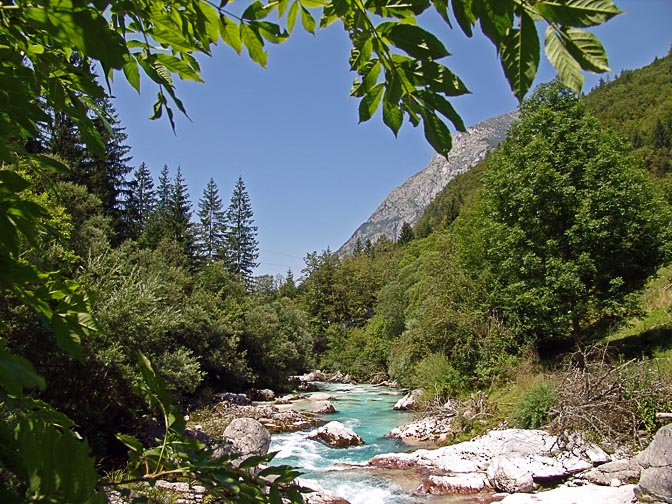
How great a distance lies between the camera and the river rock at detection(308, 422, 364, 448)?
41.9 feet

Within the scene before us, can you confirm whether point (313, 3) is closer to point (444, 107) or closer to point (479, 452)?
point (444, 107)

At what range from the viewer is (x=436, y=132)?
0.88m

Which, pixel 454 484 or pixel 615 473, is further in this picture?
pixel 454 484

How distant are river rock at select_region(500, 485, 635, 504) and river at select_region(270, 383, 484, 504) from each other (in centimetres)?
127

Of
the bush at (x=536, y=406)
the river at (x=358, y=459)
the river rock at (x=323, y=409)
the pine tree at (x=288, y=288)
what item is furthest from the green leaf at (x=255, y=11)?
the pine tree at (x=288, y=288)

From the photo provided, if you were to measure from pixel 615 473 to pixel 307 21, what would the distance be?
8883 millimetres

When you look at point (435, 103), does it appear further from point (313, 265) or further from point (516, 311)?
point (313, 265)

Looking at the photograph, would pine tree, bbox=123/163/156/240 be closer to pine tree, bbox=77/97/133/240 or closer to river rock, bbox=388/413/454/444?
pine tree, bbox=77/97/133/240

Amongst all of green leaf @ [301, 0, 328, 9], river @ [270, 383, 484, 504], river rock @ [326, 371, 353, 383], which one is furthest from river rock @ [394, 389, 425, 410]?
green leaf @ [301, 0, 328, 9]

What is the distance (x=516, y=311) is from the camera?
13875mm

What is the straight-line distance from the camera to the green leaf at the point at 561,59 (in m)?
0.64

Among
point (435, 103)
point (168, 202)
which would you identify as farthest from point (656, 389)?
point (168, 202)

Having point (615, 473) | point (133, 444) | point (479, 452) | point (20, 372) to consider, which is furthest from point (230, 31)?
point (479, 452)

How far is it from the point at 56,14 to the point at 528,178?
42.8 ft
